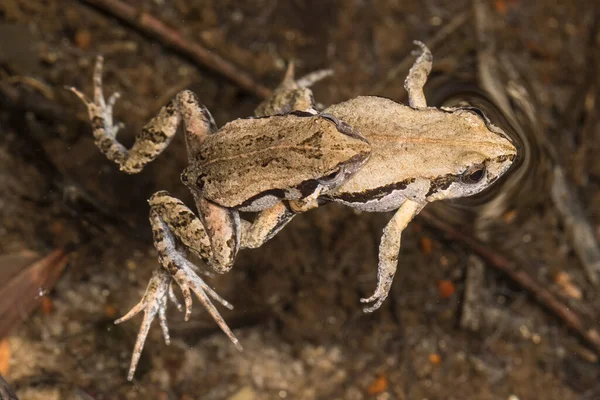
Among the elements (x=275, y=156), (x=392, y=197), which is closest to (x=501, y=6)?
(x=392, y=197)

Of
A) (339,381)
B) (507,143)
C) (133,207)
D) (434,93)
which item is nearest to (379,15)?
(434,93)

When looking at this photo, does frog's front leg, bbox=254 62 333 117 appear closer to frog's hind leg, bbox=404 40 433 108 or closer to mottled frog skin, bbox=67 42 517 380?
mottled frog skin, bbox=67 42 517 380

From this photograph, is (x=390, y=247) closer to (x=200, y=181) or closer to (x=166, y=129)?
(x=200, y=181)

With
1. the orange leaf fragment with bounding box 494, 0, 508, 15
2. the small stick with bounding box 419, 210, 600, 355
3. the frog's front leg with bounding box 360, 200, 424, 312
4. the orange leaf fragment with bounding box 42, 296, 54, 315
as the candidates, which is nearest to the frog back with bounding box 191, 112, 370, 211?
the frog's front leg with bounding box 360, 200, 424, 312

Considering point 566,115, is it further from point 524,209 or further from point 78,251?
point 78,251

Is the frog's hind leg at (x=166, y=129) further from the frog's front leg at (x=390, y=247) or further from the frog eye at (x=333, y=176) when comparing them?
the frog's front leg at (x=390, y=247)
